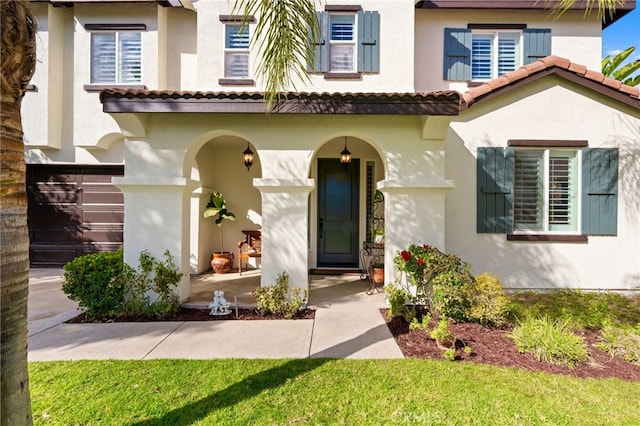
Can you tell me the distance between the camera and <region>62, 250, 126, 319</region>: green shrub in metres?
5.40

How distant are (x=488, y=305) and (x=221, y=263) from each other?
6.76 meters

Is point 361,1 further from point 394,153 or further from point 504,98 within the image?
point 394,153

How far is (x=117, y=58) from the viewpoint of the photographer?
29.5 feet

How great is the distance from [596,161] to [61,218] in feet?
47.3

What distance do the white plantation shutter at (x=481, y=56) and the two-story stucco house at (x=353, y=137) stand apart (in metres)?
0.04

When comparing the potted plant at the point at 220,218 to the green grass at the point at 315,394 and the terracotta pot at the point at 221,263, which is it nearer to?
the terracotta pot at the point at 221,263

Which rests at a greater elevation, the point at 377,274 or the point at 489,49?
the point at 489,49

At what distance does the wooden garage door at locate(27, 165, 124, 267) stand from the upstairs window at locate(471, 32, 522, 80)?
11.1 meters

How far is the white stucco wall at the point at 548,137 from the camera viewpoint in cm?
712

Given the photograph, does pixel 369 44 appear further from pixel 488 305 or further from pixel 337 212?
pixel 488 305

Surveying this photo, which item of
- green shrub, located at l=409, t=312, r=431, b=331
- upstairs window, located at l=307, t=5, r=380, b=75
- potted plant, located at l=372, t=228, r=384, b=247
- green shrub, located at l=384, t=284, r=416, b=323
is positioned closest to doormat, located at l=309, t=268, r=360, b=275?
potted plant, located at l=372, t=228, r=384, b=247

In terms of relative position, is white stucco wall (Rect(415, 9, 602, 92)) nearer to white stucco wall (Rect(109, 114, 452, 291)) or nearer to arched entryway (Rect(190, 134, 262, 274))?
white stucco wall (Rect(109, 114, 452, 291))

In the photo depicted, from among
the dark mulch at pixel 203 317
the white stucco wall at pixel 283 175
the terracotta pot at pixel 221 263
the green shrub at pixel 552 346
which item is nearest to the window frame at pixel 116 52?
the white stucco wall at pixel 283 175

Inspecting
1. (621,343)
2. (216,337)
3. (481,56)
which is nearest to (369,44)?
(481,56)
